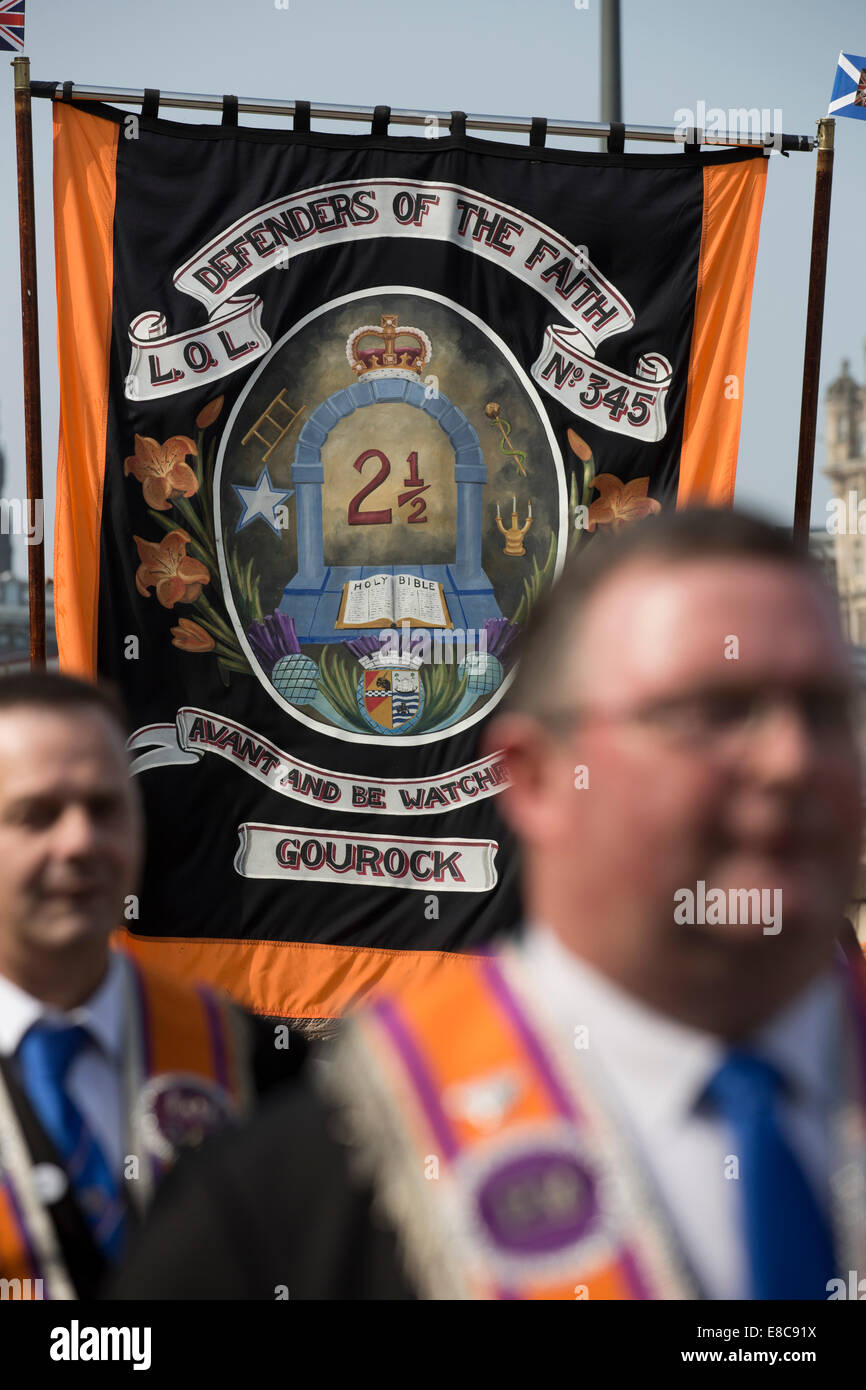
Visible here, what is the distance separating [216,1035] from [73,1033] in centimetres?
19

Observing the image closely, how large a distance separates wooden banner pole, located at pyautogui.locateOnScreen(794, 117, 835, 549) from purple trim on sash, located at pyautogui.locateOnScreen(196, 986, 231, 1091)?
5026 millimetres

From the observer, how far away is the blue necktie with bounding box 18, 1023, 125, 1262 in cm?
151

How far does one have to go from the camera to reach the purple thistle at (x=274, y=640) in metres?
6.27

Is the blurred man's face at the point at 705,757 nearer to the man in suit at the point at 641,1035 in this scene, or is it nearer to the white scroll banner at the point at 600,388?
the man in suit at the point at 641,1035

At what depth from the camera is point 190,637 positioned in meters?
6.21

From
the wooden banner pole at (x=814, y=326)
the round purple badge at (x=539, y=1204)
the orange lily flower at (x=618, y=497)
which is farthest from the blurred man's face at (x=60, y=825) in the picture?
the wooden banner pole at (x=814, y=326)

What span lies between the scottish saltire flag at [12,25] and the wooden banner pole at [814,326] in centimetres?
366

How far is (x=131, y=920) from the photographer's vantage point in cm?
616

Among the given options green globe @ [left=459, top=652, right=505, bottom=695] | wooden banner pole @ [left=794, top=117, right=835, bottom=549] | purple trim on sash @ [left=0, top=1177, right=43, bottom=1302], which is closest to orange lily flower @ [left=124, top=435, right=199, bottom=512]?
green globe @ [left=459, top=652, right=505, bottom=695]

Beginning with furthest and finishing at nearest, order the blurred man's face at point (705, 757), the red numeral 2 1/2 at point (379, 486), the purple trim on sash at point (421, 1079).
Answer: the red numeral 2 1/2 at point (379, 486)
the purple trim on sash at point (421, 1079)
the blurred man's face at point (705, 757)

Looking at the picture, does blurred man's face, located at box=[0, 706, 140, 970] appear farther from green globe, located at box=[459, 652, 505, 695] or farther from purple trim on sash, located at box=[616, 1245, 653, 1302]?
green globe, located at box=[459, 652, 505, 695]

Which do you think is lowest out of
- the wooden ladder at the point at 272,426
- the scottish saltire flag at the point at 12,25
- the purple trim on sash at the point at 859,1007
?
the purple trim on sash at the point at 859,1007
